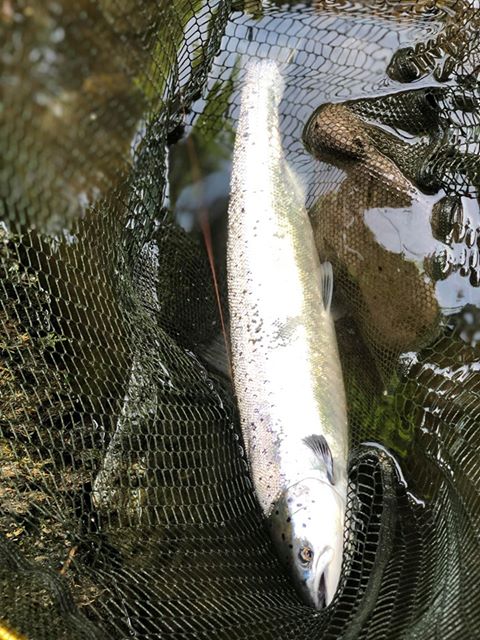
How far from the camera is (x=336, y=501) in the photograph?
2.29 m

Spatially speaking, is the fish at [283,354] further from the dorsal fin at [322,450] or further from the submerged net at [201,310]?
the submerged net at [201,310]

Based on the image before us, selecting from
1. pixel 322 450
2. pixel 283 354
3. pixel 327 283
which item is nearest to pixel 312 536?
pixel 322 450

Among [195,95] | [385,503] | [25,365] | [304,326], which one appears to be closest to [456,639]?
[385,503]

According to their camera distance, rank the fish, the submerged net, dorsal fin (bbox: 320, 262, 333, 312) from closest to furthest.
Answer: the submerged net, the fish, dorsal fin (bbox: 320, 262, 333, 312)

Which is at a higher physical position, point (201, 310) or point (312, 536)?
point (201, 310)

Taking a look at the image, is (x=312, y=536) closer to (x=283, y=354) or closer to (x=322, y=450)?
(x=322, y=450)

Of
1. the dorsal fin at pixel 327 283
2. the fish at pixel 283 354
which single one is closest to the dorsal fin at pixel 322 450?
the fish at pixel 283 354

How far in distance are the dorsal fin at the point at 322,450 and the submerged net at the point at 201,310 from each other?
0.89 ft

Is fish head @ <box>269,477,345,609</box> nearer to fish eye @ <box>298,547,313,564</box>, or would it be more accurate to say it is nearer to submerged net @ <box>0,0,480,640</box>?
fish eye @ <box>298,547,313,564</box>

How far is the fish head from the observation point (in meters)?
2.20

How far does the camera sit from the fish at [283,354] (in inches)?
89.3

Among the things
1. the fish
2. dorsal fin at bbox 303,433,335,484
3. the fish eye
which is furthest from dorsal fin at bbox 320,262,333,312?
the fish eye

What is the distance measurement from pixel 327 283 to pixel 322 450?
763mm

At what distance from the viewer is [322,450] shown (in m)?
2.35
